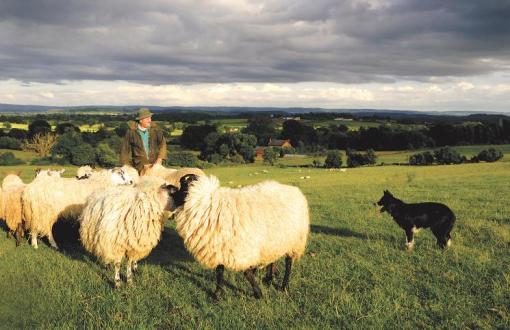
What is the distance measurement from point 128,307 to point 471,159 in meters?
70.9

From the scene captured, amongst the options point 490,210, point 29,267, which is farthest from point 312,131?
point 29,267

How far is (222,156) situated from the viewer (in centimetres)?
8519

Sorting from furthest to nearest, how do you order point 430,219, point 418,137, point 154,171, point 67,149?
point 418,137 → point 67,149 → point 154,171 → point 430,219

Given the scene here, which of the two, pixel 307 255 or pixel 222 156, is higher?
pixel 307 255

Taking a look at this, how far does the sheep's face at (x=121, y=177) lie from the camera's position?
10229mm

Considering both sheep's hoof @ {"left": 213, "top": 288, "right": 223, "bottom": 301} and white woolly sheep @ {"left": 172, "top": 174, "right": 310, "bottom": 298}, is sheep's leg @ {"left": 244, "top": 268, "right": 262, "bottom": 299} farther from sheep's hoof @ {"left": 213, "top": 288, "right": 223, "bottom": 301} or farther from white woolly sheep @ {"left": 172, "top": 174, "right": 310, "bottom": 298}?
sheep's hoof @ {"left": 213, "top": 288, "right": 223, "bottom": 301}

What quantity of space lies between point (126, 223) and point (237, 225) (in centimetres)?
222

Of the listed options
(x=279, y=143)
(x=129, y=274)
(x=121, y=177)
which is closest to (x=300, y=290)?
(x=129, y=274)

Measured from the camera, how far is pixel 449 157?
6819 centimetres

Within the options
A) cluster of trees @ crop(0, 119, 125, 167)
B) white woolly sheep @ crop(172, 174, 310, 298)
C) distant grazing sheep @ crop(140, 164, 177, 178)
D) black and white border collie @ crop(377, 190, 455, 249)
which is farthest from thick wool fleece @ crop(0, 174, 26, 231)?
cluster of trees @ crop(0, 119, 125, 167)

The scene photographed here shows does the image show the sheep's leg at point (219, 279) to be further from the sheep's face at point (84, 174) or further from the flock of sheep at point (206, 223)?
the sheep's face at point (84, 174)

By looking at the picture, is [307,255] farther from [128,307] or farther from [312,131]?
[312,131]

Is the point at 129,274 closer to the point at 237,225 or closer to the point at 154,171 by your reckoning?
the point at 237,225

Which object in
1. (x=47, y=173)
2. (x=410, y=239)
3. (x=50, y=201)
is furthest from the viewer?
(x=47, y=173)
